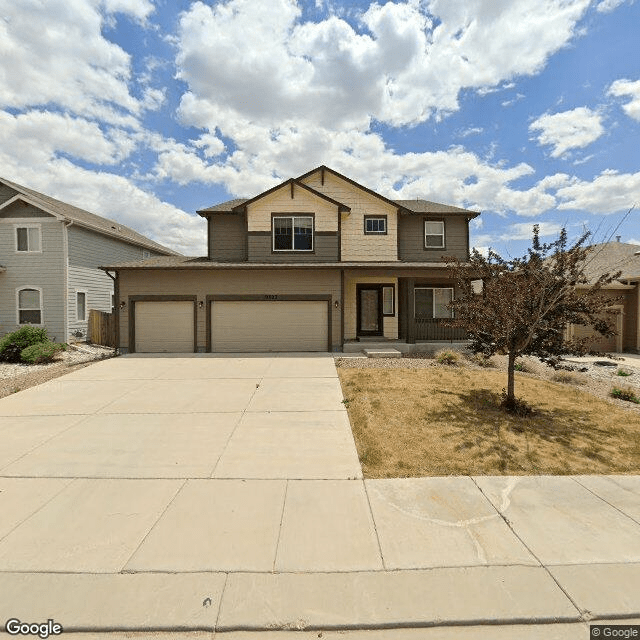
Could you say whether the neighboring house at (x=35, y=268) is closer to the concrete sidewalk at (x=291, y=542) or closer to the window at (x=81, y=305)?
the window at (x=81, y=305)

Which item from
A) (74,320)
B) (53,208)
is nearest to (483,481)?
(74,320)

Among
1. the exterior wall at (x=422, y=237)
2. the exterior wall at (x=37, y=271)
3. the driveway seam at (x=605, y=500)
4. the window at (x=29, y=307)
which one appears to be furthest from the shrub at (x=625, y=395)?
the window at (x=29, y=307)

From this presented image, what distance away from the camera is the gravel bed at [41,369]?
31.8 feet

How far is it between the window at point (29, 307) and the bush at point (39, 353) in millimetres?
5240

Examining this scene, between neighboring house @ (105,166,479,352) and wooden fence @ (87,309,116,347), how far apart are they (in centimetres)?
282

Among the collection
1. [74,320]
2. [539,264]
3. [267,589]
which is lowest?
[267,589]

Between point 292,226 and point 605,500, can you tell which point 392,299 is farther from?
point 605,500

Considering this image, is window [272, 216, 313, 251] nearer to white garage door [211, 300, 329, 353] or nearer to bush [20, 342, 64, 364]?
white garage door [211, 300, 329, 353]

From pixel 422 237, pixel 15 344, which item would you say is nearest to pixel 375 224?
pixel 422 237

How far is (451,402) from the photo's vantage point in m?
7.86

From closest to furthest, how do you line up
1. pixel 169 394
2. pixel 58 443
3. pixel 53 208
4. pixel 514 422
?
pixel 58 443 → pixel 514 422 → pixel 169 394 → pixel 53 208

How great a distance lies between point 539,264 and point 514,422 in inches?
133

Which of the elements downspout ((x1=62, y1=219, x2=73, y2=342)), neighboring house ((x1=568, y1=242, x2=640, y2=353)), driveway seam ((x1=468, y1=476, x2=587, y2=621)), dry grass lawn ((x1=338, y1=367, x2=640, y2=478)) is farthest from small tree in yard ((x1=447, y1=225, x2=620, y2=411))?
downspout ((x1=62, y1=219, x2=73, y2=342))

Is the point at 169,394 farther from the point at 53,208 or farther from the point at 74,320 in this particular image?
the point at 53,208
